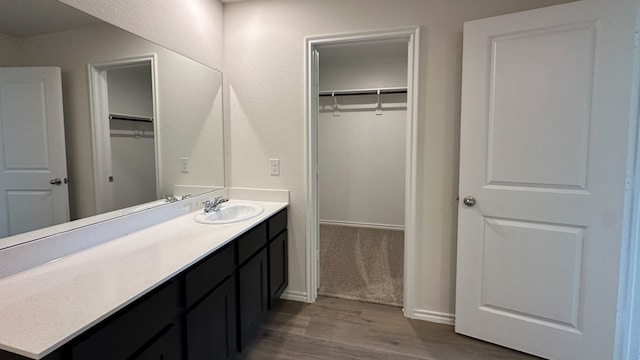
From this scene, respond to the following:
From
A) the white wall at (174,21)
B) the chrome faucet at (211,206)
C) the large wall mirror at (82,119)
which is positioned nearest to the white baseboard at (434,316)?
the chrome faucet at (211,206)

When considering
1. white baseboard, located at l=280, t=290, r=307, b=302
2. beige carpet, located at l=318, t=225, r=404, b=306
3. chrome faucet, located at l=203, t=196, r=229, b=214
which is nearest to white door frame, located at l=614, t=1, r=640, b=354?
beige carpet, located at l=318, t=225, r=404, b=306

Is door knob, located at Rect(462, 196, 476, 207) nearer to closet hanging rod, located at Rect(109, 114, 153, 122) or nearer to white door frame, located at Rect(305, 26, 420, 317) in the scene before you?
white door frame, located at Rect(305, 26, 420, 317)

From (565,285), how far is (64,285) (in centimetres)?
242

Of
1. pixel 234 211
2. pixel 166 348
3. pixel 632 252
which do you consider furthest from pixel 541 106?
pixel 166 348

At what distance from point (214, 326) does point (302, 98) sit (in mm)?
1631

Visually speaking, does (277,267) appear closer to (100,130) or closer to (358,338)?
(358,338)

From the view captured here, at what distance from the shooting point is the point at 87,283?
106cm

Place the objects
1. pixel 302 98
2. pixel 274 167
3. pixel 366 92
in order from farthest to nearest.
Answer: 1. pixel 366 92
2. pixel 274 167
3. pixel 302 98

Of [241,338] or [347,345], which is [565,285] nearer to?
[347,345]

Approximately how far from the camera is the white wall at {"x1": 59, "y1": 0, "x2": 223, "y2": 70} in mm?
1508

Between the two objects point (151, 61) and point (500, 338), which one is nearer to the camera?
point (151, 61)

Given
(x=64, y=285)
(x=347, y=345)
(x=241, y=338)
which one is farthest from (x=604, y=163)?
(x=64, y=285)

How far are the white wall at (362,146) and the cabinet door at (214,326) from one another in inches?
119

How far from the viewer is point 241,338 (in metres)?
1.69
